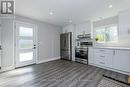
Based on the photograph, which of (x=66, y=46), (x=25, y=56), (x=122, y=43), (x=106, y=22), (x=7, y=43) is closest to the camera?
(x=7, y=43)

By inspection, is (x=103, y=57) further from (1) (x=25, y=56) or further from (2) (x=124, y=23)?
(1) (x=25, y=56)

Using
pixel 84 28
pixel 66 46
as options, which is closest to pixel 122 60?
pixel 84 28

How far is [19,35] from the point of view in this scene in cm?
396

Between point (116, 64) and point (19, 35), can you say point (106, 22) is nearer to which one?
point (116, 64)

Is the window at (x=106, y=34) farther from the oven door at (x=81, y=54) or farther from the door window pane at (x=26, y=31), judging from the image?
the door window pane at (x=26, y=31)

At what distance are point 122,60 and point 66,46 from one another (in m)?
3.22

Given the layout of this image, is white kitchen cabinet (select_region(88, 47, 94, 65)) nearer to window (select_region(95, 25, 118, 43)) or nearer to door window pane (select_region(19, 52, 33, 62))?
window (select_region(95, 25, 118, 43))

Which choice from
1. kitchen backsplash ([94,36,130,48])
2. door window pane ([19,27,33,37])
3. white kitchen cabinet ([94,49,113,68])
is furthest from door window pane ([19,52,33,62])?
kitchen backsplash ([94,36,130,48])

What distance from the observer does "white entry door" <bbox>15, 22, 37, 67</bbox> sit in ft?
12.9

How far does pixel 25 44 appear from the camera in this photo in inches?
166

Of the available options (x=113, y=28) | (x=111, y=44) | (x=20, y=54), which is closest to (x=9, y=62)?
(x=20, y=54)

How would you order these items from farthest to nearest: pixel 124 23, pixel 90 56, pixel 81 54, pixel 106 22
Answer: pixel 81 54, pixel 90 56, pixel 106 22, pixel 124 23

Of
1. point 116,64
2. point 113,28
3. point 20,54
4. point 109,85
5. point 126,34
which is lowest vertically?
point 109,85

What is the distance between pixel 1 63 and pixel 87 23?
4475 millimetres
